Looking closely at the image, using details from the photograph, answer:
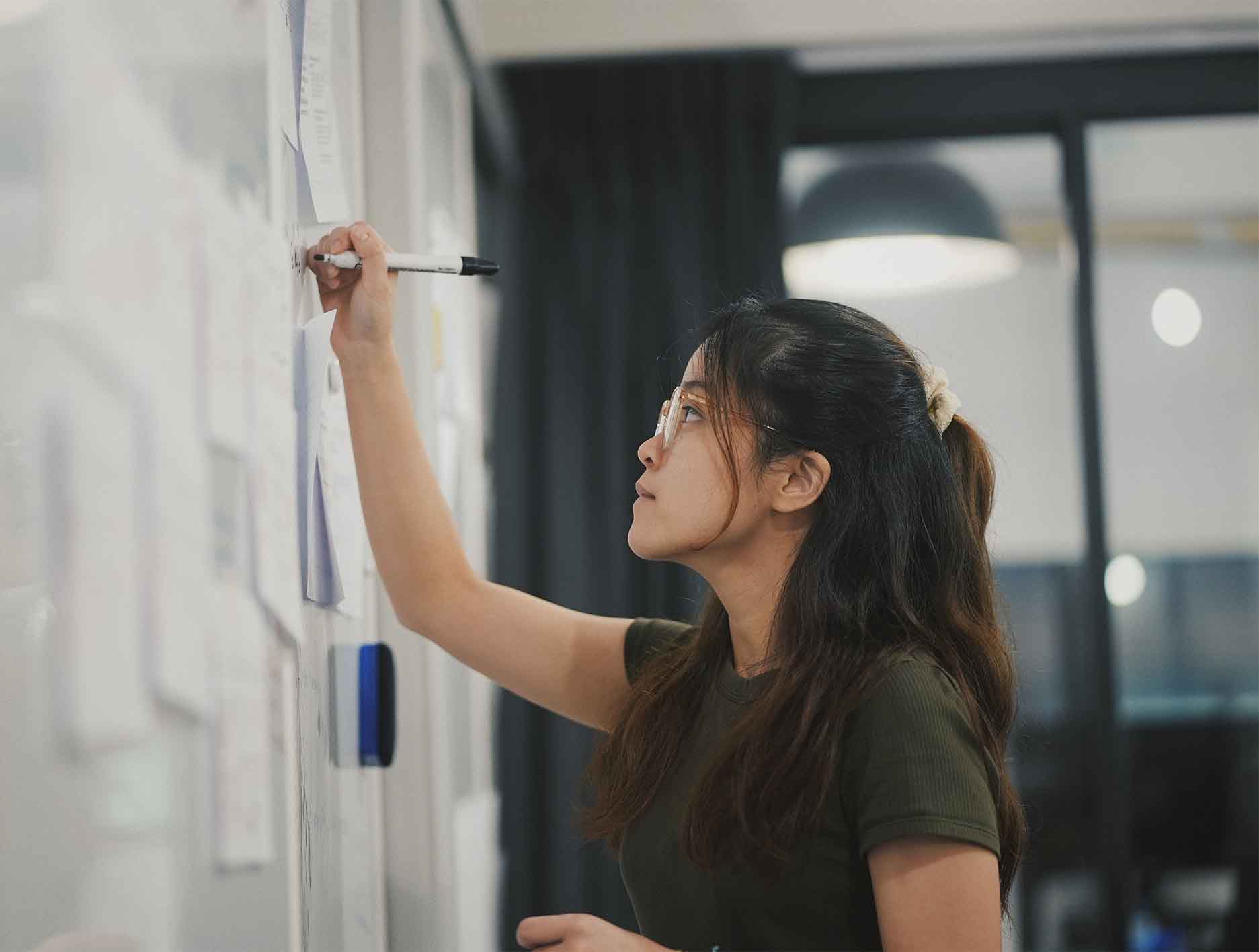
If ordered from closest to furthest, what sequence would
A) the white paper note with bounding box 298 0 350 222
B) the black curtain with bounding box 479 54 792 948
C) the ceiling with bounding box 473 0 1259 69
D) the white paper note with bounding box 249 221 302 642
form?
the white paper note with bounding box 249 221 302 642, the white paper note with bounding box 298 0 350 222, the ceiling with bounding box 473 0 1259 69, the black curtain with bounding box 479 54 792 948

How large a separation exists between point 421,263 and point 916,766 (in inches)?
23.5

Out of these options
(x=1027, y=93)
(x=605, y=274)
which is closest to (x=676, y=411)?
(x=605, y=274)

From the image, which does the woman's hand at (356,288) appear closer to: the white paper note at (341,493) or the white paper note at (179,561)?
the white paper note at (341,493)

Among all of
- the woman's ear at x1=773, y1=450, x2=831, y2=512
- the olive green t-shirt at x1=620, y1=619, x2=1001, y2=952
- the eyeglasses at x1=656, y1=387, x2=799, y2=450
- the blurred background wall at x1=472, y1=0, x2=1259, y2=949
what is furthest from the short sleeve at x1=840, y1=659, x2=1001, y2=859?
the blurred background wall at x1=472, y1=0, x2=1259, y2=949

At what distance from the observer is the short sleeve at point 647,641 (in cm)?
132

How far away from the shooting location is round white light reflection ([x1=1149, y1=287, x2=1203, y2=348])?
9.11 feet

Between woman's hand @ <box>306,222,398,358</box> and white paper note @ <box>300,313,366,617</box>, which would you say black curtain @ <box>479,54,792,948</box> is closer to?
white paper note @ <box>300,313,366,617</box>

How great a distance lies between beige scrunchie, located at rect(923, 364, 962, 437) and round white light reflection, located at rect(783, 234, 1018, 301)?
4.45 feet

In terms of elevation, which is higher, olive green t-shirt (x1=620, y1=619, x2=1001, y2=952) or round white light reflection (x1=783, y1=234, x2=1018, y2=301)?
round white light reflection (x1=783, y1=234, x2=1018, y2=301)

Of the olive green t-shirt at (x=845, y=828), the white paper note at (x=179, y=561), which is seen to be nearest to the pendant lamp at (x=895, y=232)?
the olive green t-shirt at (x=845, y=828)

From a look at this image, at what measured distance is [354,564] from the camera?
46.5 inches

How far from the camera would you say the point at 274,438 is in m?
0.87

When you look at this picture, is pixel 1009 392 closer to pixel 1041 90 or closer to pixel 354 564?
pixel 1041 90

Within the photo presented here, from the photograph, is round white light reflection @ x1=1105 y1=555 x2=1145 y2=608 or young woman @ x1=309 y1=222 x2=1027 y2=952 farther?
round white light reflection @ x1=1105 y1=555 x2=1145 y2=608
